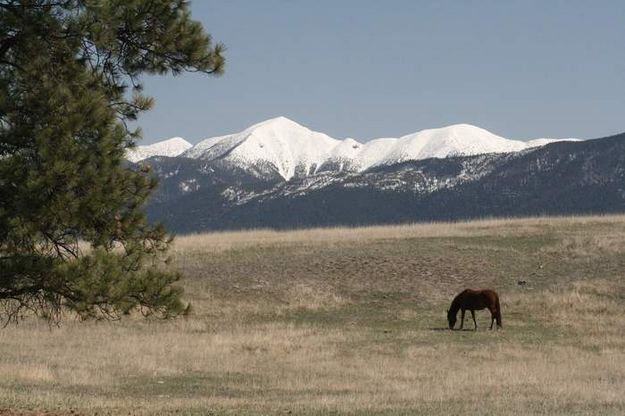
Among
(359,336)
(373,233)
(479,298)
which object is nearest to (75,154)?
(359,336)

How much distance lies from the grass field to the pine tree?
11.3 feet

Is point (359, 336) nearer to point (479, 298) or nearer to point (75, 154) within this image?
point (479, 298)

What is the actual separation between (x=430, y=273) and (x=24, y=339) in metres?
25.6

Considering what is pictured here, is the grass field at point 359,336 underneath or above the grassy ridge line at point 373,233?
underneath

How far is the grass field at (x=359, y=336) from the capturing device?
74.3 ft

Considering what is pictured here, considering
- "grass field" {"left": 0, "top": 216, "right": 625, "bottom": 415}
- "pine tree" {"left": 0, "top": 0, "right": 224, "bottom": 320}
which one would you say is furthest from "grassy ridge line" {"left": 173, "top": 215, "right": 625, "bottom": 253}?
"pine tree" {"left": 0, "top": 0, "right": 224, "bottom": 320}

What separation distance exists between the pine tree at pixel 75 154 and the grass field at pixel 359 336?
11.3ft

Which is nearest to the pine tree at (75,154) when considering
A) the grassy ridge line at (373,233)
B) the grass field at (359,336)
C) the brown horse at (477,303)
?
the grass field at (359,336)

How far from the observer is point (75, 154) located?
14.1 m

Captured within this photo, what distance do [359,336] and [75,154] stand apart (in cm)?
2470

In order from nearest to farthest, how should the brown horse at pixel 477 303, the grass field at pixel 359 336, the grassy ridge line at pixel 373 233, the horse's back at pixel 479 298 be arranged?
the grass field at pixel 359 336 → the brown horse at pixel 477 303 → the horse's back at pixel 479 298 → the grassy ridge line at pixel 373 233

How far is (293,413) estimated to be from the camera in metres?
18.4

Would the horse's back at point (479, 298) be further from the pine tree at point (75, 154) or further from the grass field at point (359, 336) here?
the pine tree at point (75, 154)

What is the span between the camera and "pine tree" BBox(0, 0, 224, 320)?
1418 centimetres
